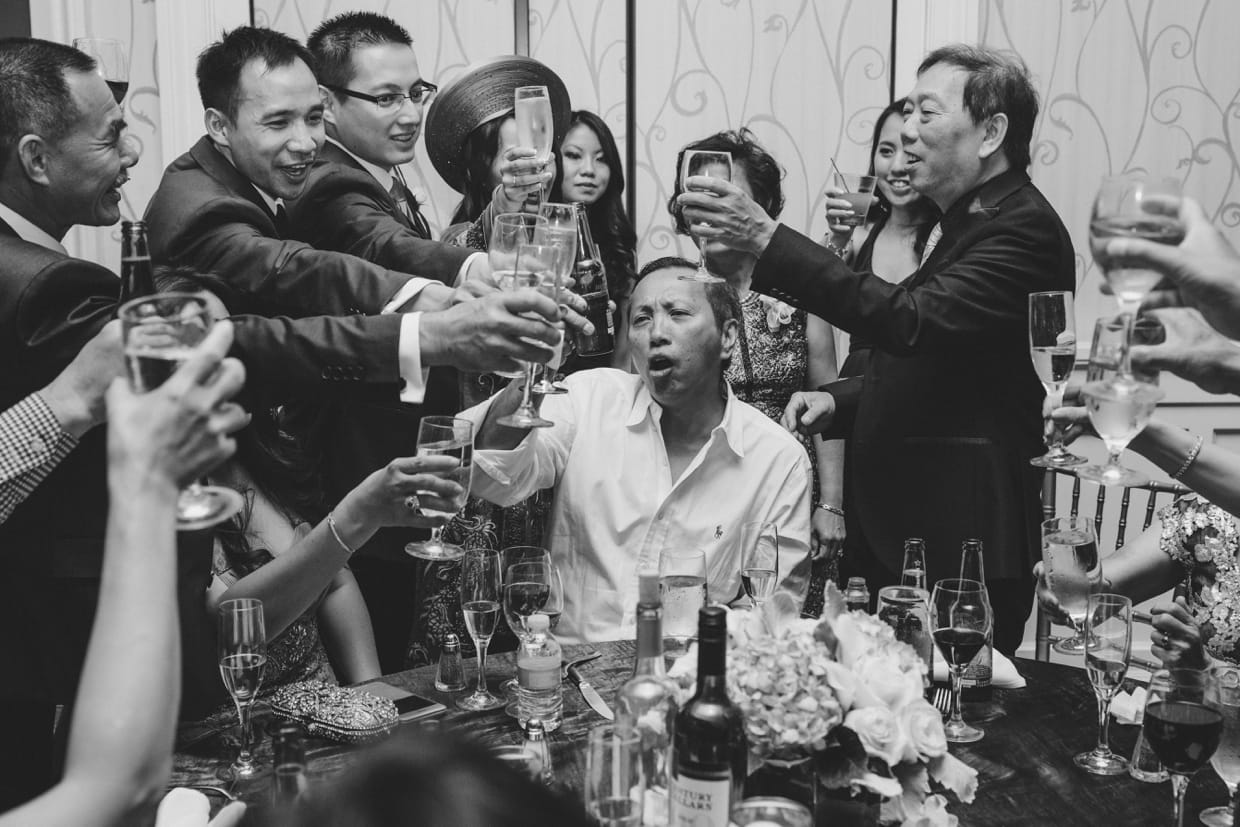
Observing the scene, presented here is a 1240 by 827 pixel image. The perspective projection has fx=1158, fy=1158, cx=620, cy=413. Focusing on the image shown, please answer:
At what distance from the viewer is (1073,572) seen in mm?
1893

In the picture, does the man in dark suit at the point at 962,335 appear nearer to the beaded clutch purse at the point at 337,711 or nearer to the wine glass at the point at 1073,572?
the wine glass at the point at 1073,572

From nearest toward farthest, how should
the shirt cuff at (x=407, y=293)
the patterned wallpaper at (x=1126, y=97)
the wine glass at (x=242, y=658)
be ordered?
1. the wine glass at (x=242, y=658)
2. the shirt cuff at (x=407, y=293)
3. the patterned wallpaper at (x=1126, y=97)

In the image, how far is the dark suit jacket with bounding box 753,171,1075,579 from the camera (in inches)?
103

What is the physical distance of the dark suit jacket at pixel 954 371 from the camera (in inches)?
103

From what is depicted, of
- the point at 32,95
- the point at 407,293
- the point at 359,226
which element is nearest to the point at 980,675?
the point at 407,293

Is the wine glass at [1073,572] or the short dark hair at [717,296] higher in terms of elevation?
the short dark hair at [717,296]

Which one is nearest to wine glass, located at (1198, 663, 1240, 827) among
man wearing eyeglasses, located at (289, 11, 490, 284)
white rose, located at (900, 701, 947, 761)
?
white rose, located at (900, 701, 947, 761)

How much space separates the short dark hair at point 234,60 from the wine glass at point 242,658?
4.63 ft

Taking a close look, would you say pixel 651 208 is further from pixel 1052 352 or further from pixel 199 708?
pixel 199 708

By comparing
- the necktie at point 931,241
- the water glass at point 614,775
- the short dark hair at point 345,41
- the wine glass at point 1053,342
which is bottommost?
the water glass at point 614,775

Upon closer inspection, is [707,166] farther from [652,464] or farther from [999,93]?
[999,93]

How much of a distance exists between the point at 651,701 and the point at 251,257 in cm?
142

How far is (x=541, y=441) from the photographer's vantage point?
8.87ft

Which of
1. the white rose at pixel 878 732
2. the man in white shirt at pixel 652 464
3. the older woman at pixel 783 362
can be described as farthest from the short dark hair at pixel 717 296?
the white rose at pixel 878 732
